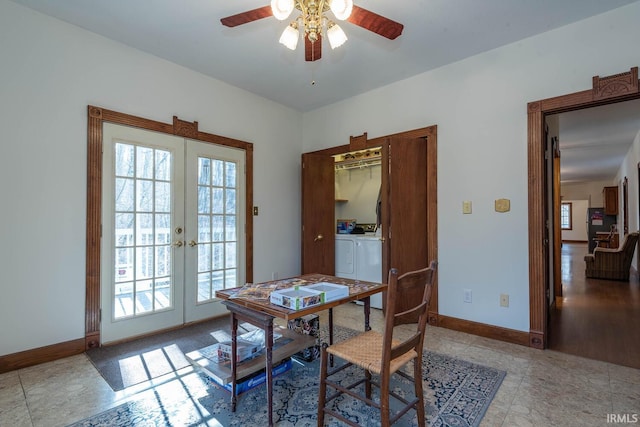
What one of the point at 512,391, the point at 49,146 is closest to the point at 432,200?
the point at 512,391

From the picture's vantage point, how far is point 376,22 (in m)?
1.91

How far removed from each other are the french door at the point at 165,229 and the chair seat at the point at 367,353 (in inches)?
89.4

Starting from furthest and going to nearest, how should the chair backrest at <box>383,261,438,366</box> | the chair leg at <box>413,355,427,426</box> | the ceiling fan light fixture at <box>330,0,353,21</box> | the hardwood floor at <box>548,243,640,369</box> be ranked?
the hardwood floor at <box>548,243,640,369</box>
the ceiling fan light fixture at <box>330,0,353,21</box>
the chair leg at <box>413,355,427,426</box>
the chair backrest at <box>383,261,438,366</box>

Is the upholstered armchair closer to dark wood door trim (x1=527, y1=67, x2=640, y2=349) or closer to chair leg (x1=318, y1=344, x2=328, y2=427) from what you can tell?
dark wood door trim (x1=527, y1=67, x2=640, y2=349)

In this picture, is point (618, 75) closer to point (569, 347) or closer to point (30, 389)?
point (569, 347)

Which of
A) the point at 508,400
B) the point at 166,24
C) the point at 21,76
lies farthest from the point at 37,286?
the point at 508,400

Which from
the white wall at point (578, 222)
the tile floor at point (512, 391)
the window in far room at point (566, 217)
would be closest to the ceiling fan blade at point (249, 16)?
the tile floor at point (512, 391)

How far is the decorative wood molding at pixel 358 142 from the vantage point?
13.3 ft

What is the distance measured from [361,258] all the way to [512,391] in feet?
7.85

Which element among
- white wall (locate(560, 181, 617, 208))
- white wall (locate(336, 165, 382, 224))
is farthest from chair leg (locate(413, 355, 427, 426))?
white wall (locate(560, 181, 617, 208))

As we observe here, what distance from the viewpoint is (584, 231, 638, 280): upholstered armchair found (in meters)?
5.75

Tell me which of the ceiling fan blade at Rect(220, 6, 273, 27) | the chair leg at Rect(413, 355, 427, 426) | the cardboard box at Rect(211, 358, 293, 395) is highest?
the ceiling fan blade at Rect(220, 6, 273, 27)

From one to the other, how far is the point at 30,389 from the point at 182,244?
1.59m

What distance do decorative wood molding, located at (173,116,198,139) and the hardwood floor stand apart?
4.06 m
